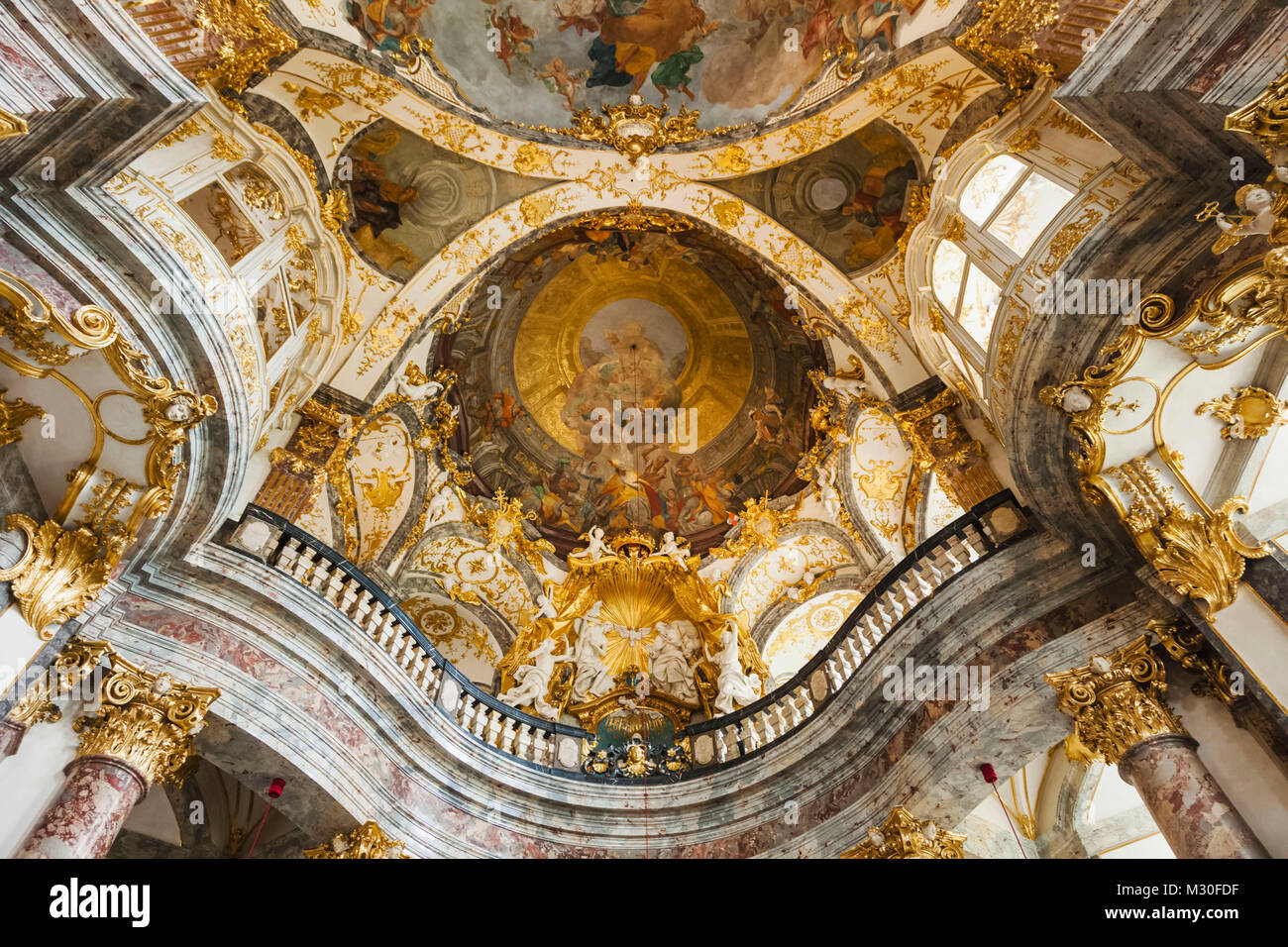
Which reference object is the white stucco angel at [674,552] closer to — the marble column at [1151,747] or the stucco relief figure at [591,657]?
the stucco relief figure at [591,657]

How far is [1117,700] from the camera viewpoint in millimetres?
7621

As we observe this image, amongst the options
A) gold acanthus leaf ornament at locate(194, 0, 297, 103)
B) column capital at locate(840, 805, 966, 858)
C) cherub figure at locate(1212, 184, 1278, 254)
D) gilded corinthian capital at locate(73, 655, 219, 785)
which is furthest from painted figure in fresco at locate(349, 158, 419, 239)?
column capital at locate(840, 805, 966, 858)

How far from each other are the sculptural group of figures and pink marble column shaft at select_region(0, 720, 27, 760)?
6.90 metres

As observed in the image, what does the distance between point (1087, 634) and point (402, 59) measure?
472 inches

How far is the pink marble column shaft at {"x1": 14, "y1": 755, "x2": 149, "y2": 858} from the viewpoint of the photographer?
6410 millimetres

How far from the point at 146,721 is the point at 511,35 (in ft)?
35.4

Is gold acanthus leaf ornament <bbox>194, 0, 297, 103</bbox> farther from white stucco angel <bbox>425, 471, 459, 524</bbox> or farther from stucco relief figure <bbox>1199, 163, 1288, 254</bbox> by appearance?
stucco relief figure <bbox>1199, 163, 1288, 254</bbox>

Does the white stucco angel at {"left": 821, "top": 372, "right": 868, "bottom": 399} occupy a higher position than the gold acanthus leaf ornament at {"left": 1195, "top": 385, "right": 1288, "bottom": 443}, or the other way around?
the white stucco angel at {"left": 821, "top": 372, "right": 868, "bottom": 399}

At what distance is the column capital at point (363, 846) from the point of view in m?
8.36

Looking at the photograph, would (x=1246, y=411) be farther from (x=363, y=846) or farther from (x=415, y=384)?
(x=415, y=384)

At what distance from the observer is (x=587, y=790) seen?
10.5 m

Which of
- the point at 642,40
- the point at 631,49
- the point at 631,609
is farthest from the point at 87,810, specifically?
the point at 642,40

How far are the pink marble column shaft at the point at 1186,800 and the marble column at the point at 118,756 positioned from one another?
8.96 metres

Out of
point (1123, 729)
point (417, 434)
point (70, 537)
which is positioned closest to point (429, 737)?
point (70, 537)
